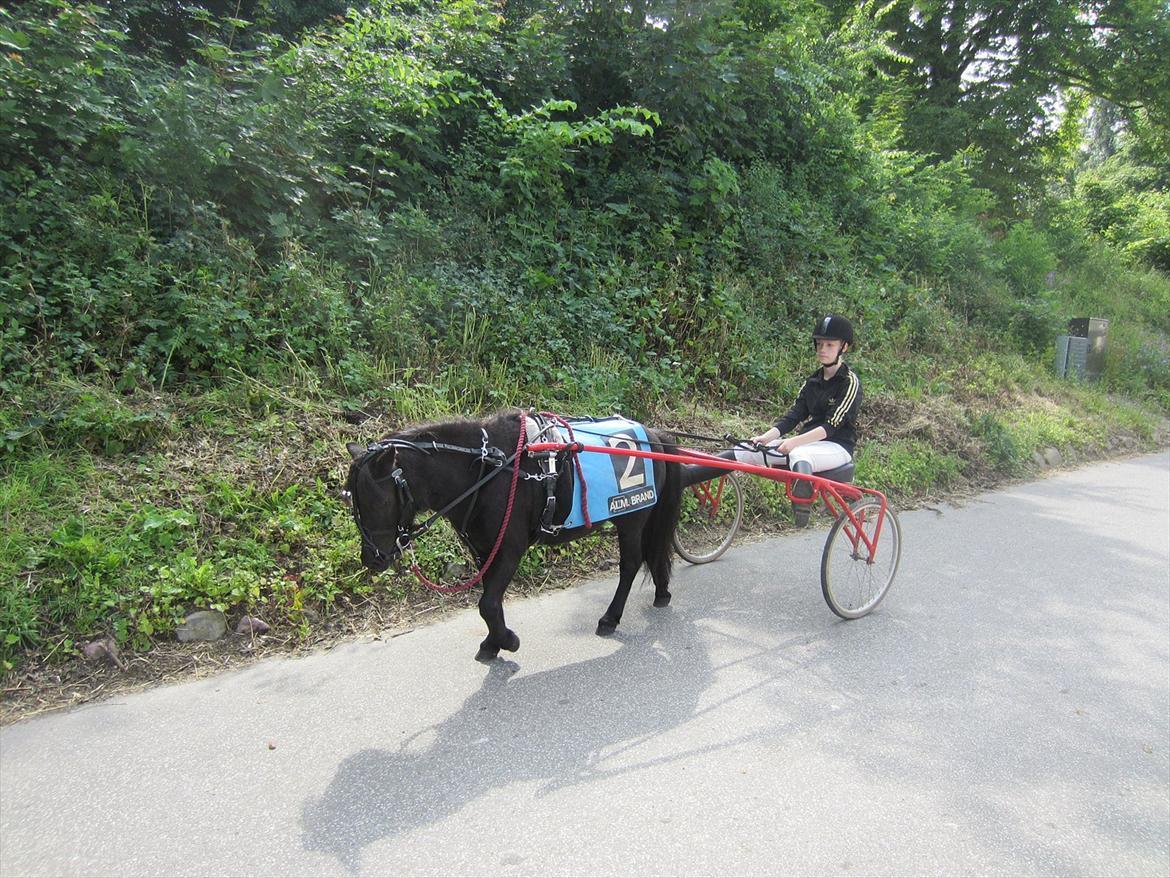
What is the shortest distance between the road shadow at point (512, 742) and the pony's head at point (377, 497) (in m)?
0.83

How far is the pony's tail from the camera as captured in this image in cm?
445

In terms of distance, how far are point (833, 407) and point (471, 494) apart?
2.72 meters

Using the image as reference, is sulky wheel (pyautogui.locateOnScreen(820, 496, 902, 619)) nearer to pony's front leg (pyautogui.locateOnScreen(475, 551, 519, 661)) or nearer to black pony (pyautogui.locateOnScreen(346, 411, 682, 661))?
black pony (pyautogui.locateOnScreen(346, 411, 682, 661))

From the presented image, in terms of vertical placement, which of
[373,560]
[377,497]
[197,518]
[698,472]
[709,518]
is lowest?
[709,518]

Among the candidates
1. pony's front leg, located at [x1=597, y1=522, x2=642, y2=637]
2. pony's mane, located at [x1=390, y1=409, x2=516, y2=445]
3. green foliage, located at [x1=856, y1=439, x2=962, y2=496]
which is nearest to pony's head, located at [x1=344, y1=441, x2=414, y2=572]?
pony's mane, located at [x1=390, y1=409, x2=516, y2=445]

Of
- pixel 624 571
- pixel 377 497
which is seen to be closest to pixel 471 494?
pixel 377 497

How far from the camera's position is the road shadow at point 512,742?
2.71 metres

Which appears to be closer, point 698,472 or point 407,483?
point 407,483

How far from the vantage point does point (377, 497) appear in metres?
3.21

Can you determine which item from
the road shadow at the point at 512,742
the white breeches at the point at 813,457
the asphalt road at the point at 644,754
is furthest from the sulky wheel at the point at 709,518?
the road shadow at the point at 512,742

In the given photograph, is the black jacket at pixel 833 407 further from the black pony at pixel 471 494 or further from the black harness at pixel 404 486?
the black harness at pixel 404 486

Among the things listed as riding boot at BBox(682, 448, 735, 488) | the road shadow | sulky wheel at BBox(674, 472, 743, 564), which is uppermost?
riding boot at BBox(682, 448, 735, 488)

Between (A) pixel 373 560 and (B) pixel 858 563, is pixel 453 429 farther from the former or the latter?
(B) pixel 858 563

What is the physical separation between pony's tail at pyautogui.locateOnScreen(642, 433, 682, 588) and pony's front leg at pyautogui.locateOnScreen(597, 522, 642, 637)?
0.15m
